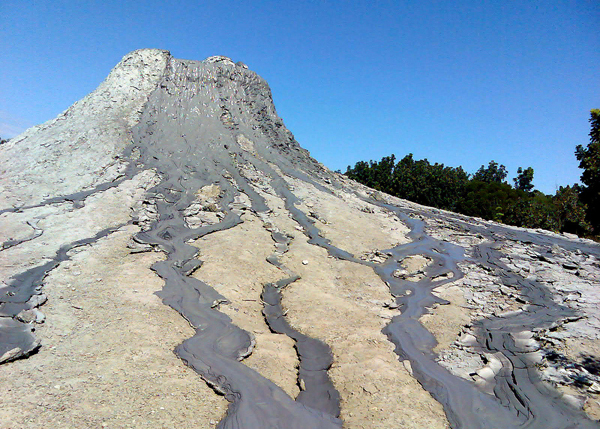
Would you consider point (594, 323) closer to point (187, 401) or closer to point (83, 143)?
point (187, 401)

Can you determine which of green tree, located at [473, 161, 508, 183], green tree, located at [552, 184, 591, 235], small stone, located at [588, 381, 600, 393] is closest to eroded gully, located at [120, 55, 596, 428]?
small stone, located at [588, 381, 600, 393]

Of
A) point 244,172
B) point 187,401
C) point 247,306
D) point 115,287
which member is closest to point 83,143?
point 244,172

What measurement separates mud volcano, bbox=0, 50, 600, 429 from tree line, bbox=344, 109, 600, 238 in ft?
38.3

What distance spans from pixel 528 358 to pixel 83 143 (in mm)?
18840

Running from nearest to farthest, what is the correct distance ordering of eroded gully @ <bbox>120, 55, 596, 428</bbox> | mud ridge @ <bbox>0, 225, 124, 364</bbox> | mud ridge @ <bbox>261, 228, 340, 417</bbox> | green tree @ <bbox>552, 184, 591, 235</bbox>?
eroded gully @ <bbox>120, 55, 596, 428</bbox>
mud ridge @ <bbox>261, 228, 340, 417</bbox>
mud ridge @ <bbox>0, 225, 124, 364</bbox>
green tree @ <bbox>552, 184, 591, 235</bbox>

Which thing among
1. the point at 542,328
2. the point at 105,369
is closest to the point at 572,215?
the point at 542,328

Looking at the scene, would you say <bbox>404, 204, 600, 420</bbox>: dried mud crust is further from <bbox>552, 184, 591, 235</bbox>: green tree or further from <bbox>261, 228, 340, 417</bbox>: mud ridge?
<bbox>552, 184, 591, 235</bbox>: green tree

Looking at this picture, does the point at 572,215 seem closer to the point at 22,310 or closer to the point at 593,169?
the point at 593,169

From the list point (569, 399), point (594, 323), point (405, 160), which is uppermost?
point (405, 160)

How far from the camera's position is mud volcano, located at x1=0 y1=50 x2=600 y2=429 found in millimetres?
5199

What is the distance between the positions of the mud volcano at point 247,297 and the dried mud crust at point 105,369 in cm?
3

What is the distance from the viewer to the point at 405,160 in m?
49.8

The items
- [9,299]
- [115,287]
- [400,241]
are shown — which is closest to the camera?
[9,299]

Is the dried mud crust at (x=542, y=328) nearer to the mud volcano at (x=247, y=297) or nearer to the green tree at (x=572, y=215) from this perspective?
the mud volcano at (x=247, y=297)
